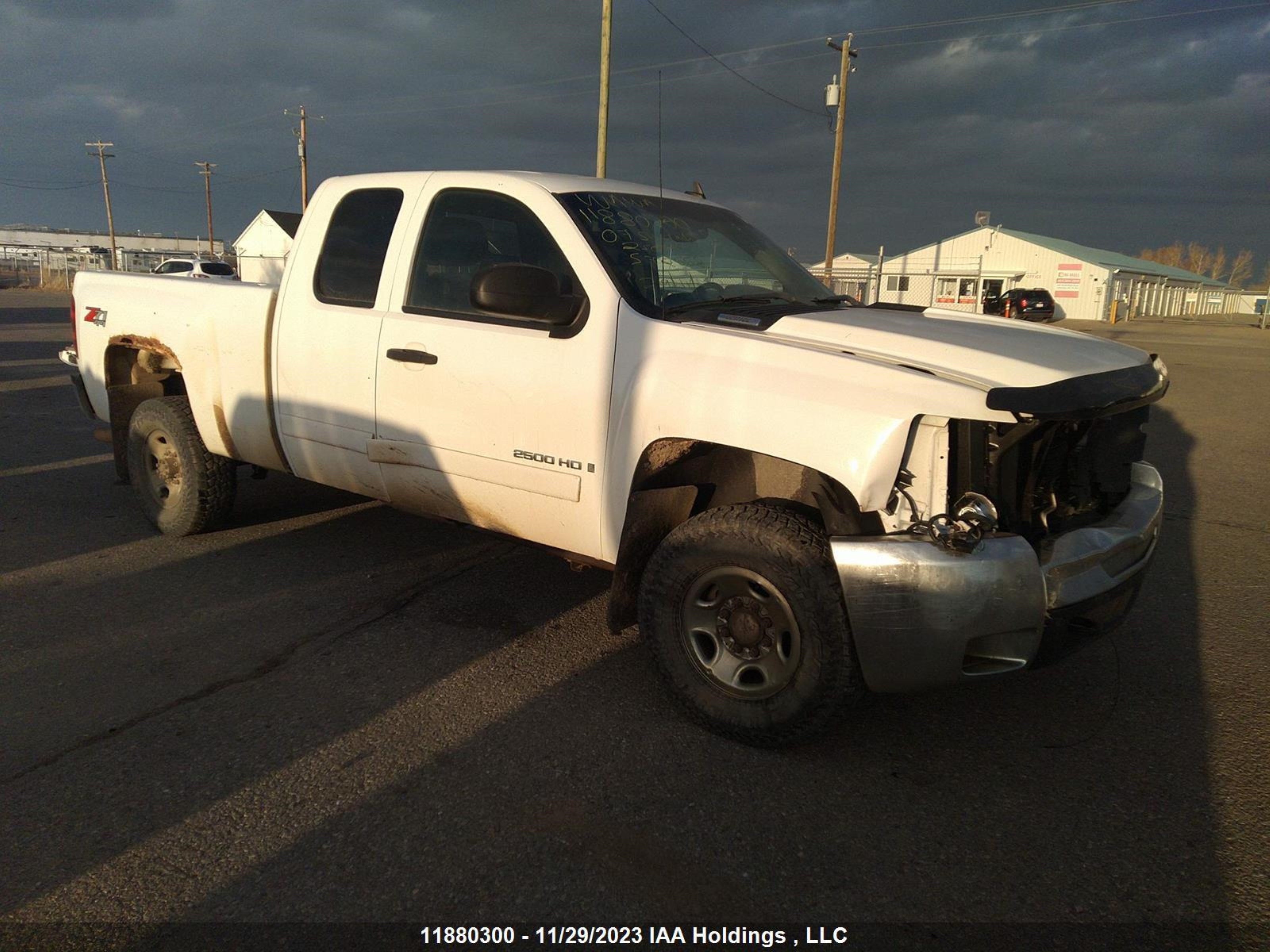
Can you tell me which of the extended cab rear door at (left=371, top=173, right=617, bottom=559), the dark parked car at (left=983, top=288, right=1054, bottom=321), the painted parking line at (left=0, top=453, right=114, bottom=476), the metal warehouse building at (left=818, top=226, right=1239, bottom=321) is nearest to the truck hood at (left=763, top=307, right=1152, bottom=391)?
the extended cab rear door at (left=371, top=173, right=617, bottom=559)

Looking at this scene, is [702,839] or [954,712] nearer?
[702,839]

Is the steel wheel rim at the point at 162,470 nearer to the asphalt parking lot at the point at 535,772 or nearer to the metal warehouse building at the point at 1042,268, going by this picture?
the asphalt parking lot at the point at 535,772

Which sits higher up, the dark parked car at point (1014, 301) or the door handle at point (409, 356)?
the dark parked car at point (1014, 301)

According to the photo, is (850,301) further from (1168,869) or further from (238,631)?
(238,631)

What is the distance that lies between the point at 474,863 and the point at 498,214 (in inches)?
103

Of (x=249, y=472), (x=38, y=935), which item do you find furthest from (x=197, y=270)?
(x=38, y=935)

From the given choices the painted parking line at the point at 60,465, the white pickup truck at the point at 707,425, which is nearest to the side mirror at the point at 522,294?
the white pickup truck at the point at 707,425

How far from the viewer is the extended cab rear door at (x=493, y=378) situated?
3.41 m

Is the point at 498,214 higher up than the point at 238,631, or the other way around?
the point at 498,214

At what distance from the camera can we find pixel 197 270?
86.6 ft

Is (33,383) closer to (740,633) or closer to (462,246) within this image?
(462,246)

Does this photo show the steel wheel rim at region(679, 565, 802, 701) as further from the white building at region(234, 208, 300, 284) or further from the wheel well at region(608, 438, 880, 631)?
the white building at region(234, 208, 300, 284)

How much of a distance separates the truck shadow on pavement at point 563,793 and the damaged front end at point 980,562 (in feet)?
1.64

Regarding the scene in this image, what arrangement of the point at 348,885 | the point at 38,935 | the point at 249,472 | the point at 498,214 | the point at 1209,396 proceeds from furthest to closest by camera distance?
1. the point at 1209,396
2. the point at 249,472
3. the point at 498,214
4. the point at 348,885
5. the point at 38,935
